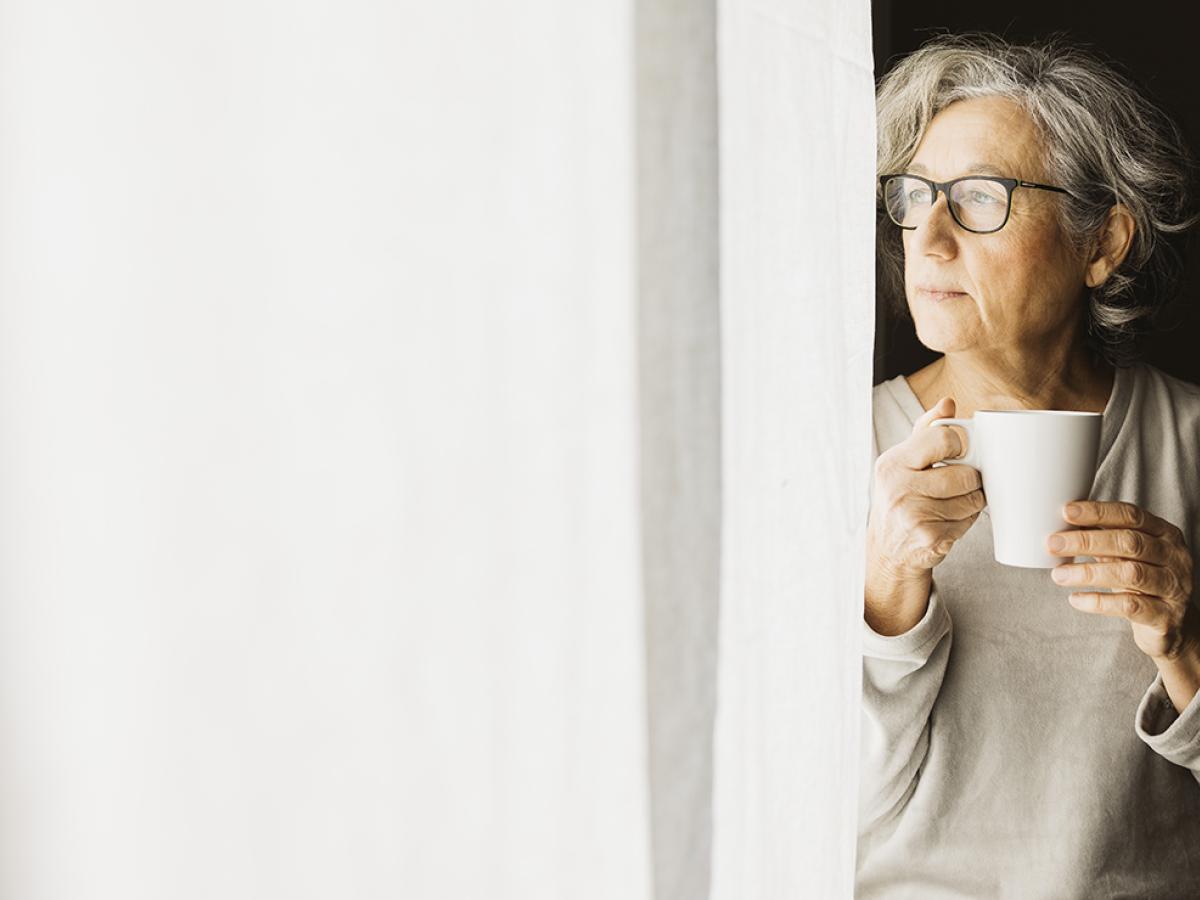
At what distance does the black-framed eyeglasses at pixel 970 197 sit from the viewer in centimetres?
78

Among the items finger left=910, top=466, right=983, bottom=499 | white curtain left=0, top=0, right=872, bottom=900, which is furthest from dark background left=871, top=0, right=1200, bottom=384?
white curtain left=0, top=0, right=872, bottom=900

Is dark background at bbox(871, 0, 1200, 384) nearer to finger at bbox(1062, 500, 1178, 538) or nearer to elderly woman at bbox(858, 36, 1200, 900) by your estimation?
elderly woman at bbox(858, 36, 1200, 900)

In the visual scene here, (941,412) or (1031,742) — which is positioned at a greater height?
(941,412)

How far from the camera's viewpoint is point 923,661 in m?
0.80

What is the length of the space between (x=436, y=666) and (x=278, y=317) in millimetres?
113

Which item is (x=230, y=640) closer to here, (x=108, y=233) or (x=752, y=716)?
(x=108, y=233)

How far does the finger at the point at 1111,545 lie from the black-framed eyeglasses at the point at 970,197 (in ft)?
0.78

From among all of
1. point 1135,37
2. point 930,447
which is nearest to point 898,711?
point 930,447

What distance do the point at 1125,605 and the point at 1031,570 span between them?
2.7 inches

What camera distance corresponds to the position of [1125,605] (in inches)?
30.6

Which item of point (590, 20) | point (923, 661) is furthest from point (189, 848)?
point (923, 661)

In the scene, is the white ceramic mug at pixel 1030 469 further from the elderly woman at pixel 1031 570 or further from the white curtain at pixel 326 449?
the white curtain at pixel 326 449

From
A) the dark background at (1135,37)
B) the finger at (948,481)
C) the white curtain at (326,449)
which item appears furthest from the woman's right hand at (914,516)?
the white curtain at (326,449)

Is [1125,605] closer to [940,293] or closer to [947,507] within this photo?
[947,507]
